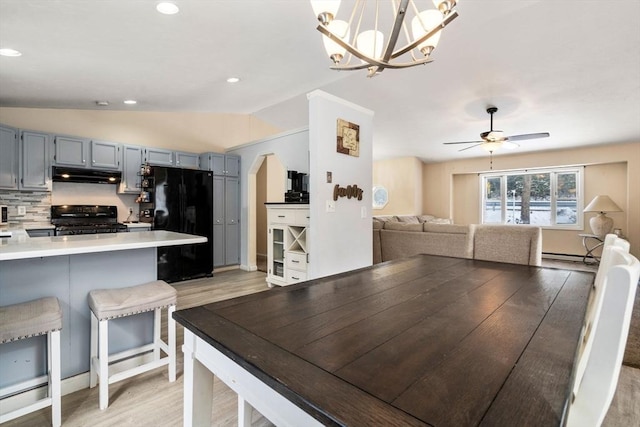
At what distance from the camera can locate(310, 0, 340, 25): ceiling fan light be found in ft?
5.22

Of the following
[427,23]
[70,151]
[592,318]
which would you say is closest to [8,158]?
[70,151]

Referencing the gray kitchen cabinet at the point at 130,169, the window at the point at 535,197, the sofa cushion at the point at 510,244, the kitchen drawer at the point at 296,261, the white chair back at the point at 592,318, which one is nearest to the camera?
the white chair back at the point at 592,318

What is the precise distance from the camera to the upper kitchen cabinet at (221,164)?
528 cm

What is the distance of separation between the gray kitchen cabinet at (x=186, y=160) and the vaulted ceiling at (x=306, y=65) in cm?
74

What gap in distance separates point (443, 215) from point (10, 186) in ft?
26.5

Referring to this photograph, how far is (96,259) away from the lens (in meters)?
1.98

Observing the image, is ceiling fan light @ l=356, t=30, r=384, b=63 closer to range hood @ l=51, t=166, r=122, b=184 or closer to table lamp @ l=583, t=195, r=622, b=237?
range hood @ l=51, t=166, r=122, b=184

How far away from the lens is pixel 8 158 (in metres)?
3.59

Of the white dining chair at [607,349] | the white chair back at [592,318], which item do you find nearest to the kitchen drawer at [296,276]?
the white chair back at [592,318]

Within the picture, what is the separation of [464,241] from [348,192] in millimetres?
2071

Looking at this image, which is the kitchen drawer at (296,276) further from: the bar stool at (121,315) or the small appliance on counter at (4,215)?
the small appliance on counter at (4,215)

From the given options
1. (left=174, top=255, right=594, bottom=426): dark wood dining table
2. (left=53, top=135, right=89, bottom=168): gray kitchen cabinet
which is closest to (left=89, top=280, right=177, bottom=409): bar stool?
(left=174, top=255, right=594, bottom=426): dark wood dining table

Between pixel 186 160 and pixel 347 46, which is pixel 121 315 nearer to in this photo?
pixel 347 46

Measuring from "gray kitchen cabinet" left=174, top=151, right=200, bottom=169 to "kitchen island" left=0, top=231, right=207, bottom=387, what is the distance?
3267 mm
